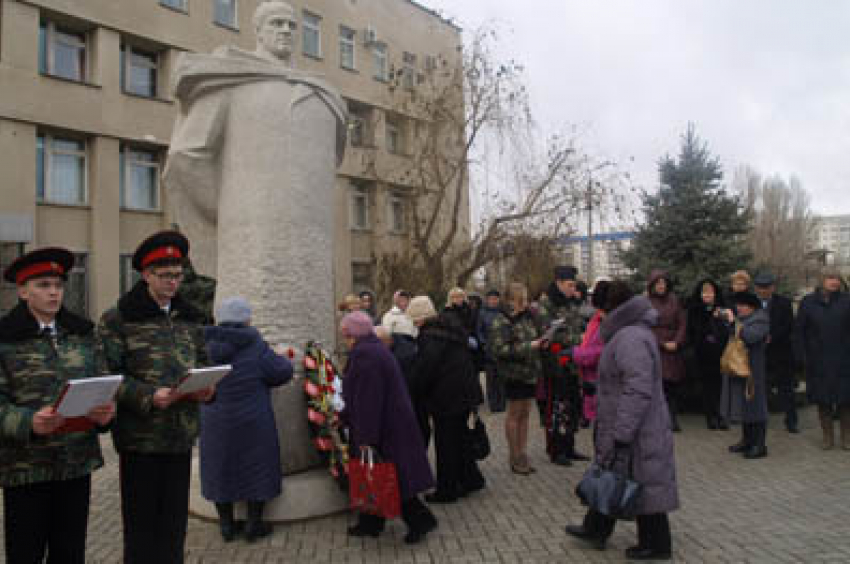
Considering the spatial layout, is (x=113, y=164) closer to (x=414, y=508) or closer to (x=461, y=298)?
(x=461, y=298)

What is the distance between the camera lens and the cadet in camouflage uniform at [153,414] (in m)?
3.19

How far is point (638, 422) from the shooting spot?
13.6ft

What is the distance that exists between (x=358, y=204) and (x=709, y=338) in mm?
19271

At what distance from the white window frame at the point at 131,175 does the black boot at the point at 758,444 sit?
1716cm

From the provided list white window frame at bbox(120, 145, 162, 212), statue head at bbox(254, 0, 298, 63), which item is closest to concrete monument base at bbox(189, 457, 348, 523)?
statue head at bbox(254, 0, 298, 63)

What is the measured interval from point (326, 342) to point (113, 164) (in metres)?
15.3

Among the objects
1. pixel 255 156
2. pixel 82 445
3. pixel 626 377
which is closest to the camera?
pixel 82 445

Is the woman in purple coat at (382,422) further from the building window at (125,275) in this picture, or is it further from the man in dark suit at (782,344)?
the building window at (125,275)

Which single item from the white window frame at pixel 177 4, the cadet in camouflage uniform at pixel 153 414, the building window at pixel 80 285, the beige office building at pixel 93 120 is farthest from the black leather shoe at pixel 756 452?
the white window frame at pixel 177 4

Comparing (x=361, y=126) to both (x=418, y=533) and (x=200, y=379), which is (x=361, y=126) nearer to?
(x=418, y=533)

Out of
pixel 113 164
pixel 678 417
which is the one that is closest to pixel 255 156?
pixel 678 417

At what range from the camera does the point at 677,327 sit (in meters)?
8.23

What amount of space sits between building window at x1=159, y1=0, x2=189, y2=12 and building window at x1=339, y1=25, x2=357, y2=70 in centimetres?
658

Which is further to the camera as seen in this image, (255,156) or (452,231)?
(452,231)
